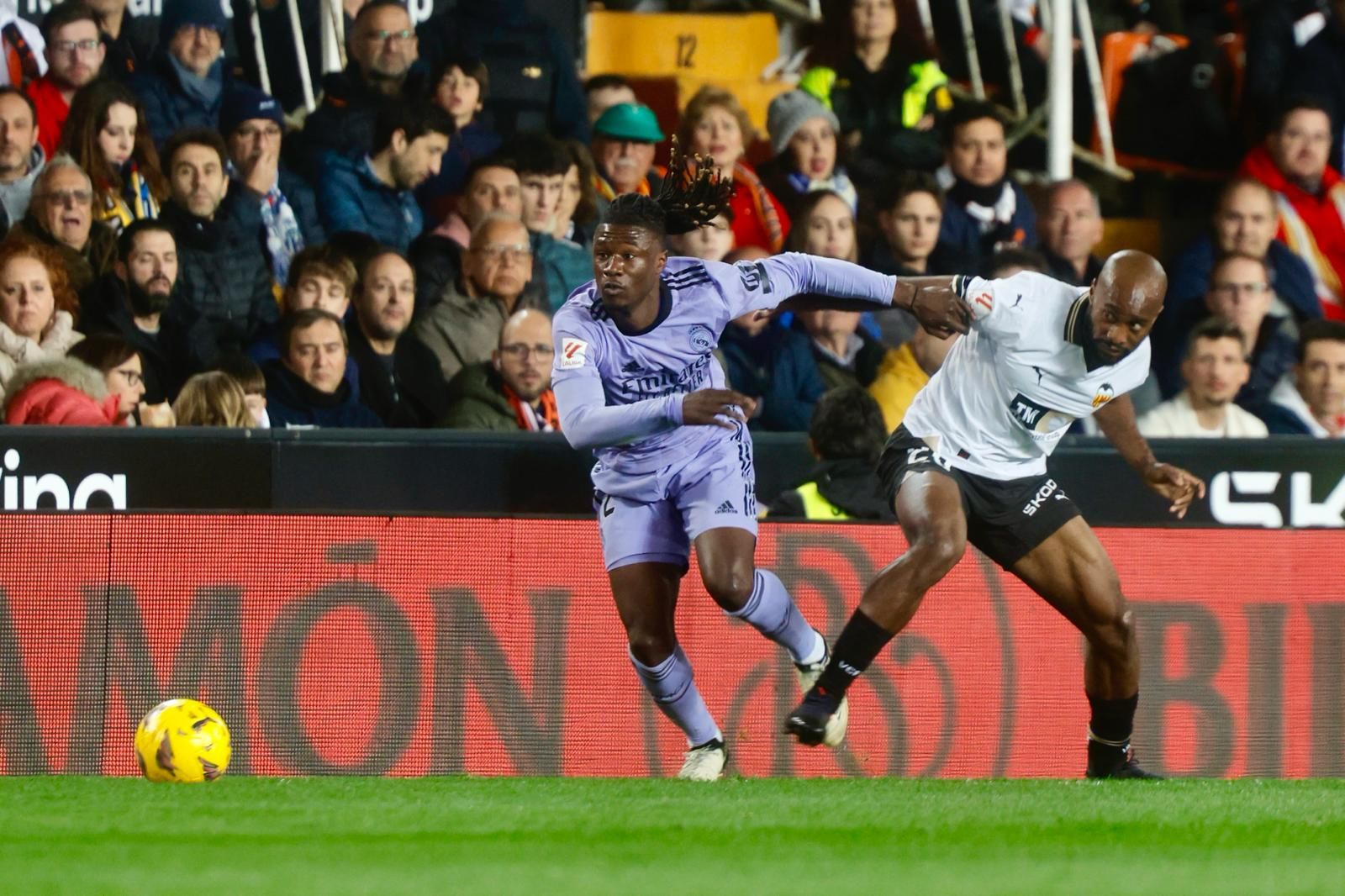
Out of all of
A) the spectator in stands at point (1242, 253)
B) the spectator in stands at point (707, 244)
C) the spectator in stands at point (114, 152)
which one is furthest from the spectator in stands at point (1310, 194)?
the spectator in stands at point (114, 152)

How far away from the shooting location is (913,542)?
7.62 m

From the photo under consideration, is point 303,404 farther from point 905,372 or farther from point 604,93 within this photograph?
point 604,93

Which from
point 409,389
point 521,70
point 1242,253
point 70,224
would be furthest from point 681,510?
point 1242,253

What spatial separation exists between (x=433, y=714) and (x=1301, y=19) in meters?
6.94

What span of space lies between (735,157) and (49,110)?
343cm

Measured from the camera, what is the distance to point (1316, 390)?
10.8 m

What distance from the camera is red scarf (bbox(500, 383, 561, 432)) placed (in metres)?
10.0

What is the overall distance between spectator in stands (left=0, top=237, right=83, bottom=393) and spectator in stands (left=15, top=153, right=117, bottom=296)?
18 cm

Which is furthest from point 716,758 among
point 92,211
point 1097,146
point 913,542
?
point 1097,146

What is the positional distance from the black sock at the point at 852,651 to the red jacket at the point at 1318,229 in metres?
5.39

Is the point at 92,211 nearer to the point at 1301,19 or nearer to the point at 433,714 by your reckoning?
the point at 433,714

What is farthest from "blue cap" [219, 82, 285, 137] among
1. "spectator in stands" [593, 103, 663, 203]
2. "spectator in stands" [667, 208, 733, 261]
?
"spectator in stands" [667, 208, 733, 261]

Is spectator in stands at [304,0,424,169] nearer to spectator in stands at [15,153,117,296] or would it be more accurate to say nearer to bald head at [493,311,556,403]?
spectator in stands at [15,153,117,296]

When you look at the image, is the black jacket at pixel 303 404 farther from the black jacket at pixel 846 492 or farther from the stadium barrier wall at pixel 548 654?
the black jacket at pixel 846 492
